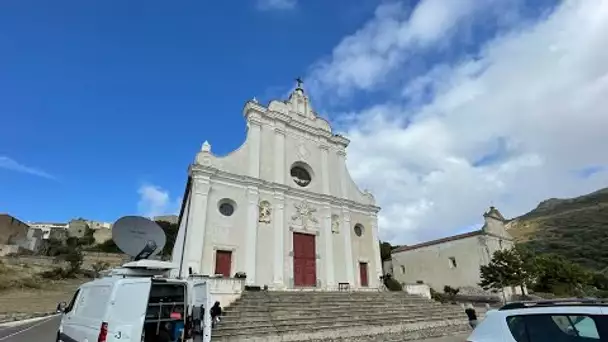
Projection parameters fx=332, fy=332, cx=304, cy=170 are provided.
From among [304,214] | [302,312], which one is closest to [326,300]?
[302,312]

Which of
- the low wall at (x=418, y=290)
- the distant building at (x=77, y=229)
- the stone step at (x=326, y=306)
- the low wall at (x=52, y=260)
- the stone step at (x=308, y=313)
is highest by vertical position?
the distant building at (x=77, y=229)

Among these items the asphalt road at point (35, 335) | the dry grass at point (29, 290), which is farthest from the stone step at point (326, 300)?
the dry grass at point (29, 290)

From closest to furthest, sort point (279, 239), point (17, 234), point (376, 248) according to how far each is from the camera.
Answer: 1. point (279, 239)
2. point (376, 248)
3. point (17, 234)

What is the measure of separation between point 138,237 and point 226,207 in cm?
836

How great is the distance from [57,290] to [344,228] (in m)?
29.4

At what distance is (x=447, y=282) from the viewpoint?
28.5 m

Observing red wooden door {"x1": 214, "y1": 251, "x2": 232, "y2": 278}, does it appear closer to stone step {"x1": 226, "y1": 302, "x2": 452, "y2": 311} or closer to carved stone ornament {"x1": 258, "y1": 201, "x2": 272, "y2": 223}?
carved stone ornament {"x1": 258, "y1": 201, "x2": 272, "y2": 223}

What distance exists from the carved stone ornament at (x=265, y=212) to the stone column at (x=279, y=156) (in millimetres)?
1812

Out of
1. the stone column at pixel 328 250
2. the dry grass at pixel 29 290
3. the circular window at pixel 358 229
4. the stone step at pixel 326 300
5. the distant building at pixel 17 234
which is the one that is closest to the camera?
the stone step at pixel 326 300

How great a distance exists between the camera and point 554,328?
3434 mm

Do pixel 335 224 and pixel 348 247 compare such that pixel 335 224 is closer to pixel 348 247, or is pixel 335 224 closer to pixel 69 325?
pixel 348 247

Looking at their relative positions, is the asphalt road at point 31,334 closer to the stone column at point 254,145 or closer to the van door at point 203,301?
the van door at point 203,301

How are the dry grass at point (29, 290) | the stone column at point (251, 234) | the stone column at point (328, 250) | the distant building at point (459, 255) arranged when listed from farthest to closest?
the distant building at point (459, 255) → the dry grass at point (29, 290) → the stone column at point (328, 250) → the stone column at point (251, 234)

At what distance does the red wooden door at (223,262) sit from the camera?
17469 millimetres
